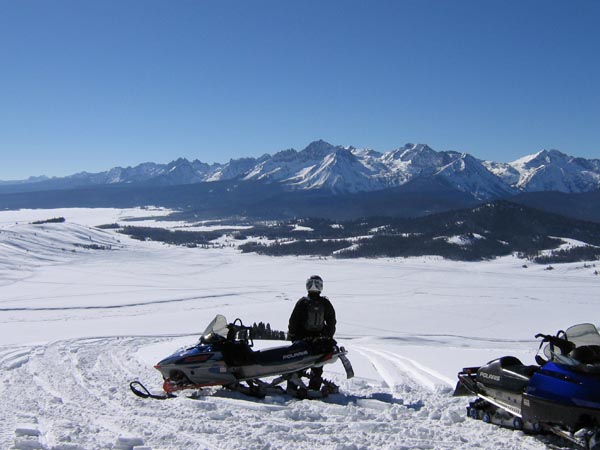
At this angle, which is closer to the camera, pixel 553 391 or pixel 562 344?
pixel 553 391

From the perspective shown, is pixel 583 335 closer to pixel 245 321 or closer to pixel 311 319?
pixel 311 319

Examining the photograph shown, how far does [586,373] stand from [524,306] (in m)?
72.9

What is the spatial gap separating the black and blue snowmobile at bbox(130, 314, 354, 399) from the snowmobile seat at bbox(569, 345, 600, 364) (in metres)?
3.86

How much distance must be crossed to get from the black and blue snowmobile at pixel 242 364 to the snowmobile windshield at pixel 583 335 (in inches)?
144

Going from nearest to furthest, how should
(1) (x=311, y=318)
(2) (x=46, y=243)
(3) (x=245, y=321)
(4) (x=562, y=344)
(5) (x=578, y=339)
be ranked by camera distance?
(4) (x=562, y=344) < (5) (x=578, y=339) < (1) (x=311, y=318) < (3) (x=245, y=321) < (2) (x=46, y=243)

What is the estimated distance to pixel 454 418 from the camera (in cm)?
727

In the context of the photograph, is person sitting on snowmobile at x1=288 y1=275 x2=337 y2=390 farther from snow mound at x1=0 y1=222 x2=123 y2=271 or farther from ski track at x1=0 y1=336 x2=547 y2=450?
snow mound at x1=0 y1=222 x2=123 y2=271

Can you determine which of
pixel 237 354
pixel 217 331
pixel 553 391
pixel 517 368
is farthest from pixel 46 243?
pixel 553 391

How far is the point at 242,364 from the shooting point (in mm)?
9406

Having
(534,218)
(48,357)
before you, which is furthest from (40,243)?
(534,218)

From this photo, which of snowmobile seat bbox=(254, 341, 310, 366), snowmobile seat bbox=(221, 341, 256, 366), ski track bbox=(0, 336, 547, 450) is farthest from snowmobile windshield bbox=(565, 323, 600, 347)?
snowmobile seat bbox=(221, 341, 256, 366)

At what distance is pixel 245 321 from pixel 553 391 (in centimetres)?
4917

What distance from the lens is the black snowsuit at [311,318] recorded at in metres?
9.54

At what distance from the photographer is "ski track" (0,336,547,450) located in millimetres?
6266
